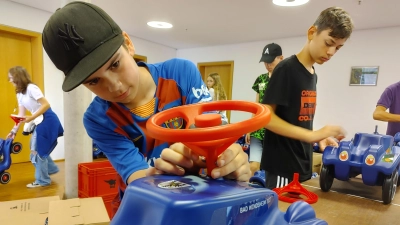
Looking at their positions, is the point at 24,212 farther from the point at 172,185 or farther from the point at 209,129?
the point at 209,129

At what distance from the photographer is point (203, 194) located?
Result: 0.37m

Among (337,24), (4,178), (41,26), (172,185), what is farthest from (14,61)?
(172,185)

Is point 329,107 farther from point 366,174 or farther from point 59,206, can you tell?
point 59,206

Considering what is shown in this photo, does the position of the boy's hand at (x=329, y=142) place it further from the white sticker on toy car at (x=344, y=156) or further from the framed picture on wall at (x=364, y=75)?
the framed picture on wall at (x=364, y=75)

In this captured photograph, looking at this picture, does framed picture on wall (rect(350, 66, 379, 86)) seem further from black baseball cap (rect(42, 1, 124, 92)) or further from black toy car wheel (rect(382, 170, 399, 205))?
black baseball cap (rect(42, 1, 124, 92))

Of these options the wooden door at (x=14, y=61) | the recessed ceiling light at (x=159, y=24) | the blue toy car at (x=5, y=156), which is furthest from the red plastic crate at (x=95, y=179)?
the recessed ceiling light at (x=159, y=24)

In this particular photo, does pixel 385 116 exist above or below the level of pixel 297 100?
below

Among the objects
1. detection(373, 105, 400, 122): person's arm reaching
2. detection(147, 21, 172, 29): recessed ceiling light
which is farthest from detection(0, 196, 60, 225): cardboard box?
detection(147, 21, 172, 29): recessed ceiling light

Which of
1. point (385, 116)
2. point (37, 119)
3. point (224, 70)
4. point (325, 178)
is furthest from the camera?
point (224, 70)

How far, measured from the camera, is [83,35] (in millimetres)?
520

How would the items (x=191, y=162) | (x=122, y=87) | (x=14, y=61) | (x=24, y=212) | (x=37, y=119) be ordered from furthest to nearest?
(x=14, y=61)
(x=37, y=119)
(x=24, y=212)
(x=122, y=87)
(x=191, y=162)

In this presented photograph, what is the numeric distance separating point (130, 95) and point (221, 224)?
1.31ft

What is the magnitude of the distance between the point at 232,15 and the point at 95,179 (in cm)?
266

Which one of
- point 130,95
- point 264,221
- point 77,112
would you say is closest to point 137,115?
point 130,95
